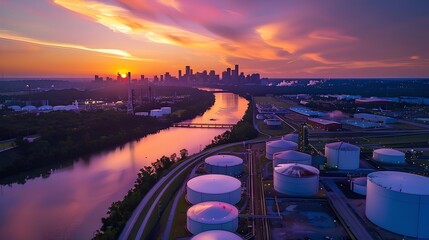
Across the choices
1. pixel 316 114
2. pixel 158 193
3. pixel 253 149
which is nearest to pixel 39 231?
pixel 158 193

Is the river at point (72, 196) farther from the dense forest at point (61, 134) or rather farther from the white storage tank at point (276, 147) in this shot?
the white storage tank at point (276, 147)

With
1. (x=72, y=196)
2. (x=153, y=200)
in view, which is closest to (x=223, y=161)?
(x=153, y=200)

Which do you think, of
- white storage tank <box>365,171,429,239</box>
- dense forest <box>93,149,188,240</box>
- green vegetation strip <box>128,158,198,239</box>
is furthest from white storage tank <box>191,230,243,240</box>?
white storage tank <box>365,171,429,239</box>

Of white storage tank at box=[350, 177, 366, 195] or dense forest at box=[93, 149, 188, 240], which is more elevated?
white storage tank at box=[350, 177, 366, 195]

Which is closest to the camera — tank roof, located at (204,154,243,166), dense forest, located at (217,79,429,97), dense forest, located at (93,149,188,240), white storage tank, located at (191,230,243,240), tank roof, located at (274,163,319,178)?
white storage tank, located at (191,230,243,240)

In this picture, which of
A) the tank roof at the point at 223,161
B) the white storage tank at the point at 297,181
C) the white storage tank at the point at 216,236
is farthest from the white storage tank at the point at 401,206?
the tank roof at the point at 223,161

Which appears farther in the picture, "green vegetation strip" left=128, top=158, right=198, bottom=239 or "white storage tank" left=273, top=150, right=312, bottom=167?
"white storage tank" left=273, top=150, right=312, bottom=167

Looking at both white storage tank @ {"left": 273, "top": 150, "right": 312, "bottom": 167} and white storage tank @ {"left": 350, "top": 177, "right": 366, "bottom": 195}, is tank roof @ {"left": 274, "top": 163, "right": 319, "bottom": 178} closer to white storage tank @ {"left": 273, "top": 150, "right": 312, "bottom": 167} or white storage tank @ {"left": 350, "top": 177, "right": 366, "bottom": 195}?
white storage tank @ {"left": 350, "top": 177, "right": 366, "bottom": 195}

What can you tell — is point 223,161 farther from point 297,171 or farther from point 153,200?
point 153,200
